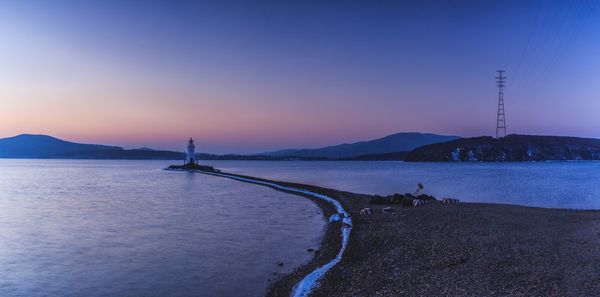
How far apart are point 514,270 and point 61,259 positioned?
15.8m

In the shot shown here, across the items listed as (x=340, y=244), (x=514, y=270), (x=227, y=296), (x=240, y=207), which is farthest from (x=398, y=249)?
(x=240, y=207)

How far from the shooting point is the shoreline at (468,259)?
9.59 m

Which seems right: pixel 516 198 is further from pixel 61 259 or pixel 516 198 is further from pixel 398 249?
pixel 61 259

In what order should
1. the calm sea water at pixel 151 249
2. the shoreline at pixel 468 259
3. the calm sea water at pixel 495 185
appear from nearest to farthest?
1. the shoreline at pixel 468 259
2. the calm sea water at pixel 151 249
3. the calm sea water at pixel 495 185

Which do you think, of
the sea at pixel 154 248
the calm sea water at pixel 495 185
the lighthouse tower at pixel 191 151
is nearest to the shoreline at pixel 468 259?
the sea at pixel 154 248

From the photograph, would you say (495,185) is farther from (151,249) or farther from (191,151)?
(191,151)

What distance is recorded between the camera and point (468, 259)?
1196cm

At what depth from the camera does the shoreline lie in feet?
31.4

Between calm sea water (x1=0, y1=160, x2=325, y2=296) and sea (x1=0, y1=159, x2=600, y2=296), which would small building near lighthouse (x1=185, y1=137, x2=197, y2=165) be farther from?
calm sea water (x1=0, y1=160, x2=325, y2=296)

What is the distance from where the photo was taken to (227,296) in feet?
37.2

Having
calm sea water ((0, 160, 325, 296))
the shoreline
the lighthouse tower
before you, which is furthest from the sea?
the lighthouse tower

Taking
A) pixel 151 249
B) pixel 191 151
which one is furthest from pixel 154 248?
pixel 191 151

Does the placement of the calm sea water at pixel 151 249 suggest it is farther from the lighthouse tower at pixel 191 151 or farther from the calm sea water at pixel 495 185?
the lighthouse tower at pixel 191 151

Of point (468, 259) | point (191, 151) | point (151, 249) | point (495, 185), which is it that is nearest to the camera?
point (468, 259)
